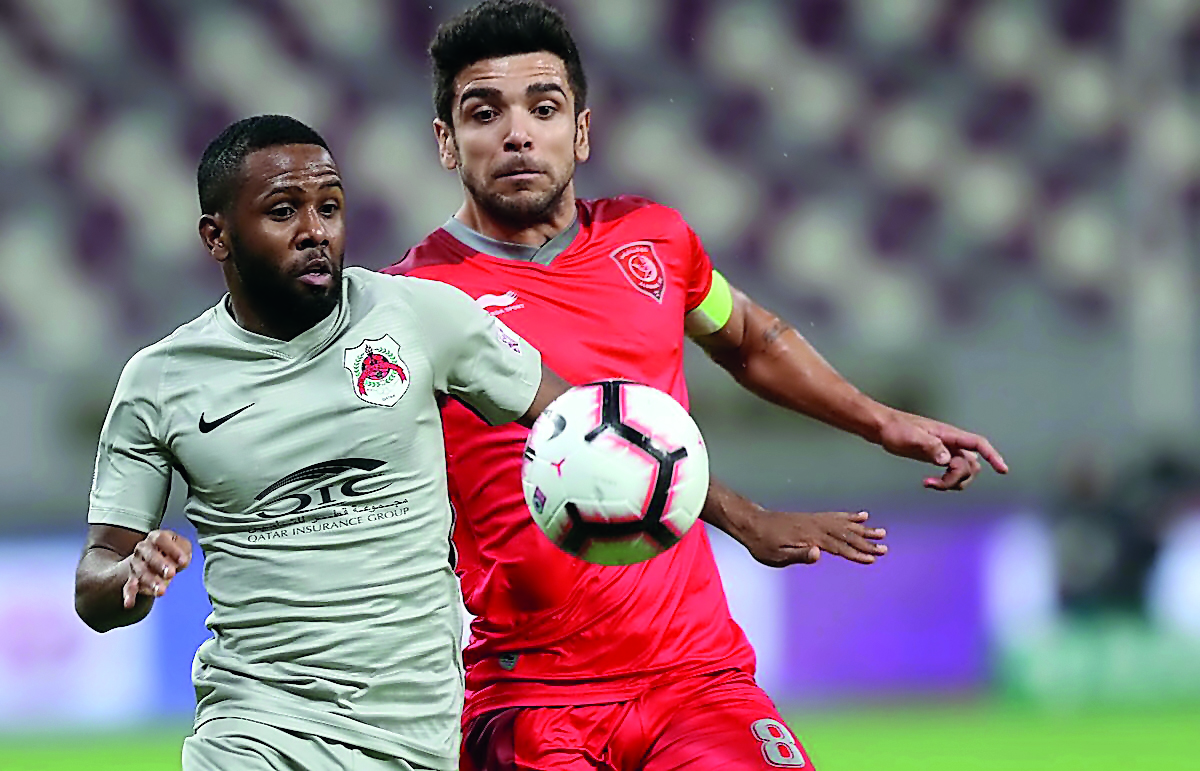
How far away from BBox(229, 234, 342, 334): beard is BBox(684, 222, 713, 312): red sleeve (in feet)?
3.84

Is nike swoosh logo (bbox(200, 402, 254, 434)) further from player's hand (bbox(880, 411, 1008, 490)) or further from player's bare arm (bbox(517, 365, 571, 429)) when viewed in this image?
player's hand (bbox(880, 411, 1008, 490))

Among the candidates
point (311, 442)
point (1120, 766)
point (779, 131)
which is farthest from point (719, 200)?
point (311, 442)

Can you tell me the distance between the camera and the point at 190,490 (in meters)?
3.68

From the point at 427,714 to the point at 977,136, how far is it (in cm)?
1270

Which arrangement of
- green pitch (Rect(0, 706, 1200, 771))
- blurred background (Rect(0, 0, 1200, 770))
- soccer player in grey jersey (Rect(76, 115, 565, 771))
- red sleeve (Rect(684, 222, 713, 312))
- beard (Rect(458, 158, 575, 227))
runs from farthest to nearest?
blurred background (Rect(0, 0, 1200, 770)) < green pitch (Rect(0, 706, 1200, 771)) < red sleeve (Rect(684, 222, 713, 312)) < beard (Rect(458, 158, 575, 227)) < soccer player in grey jersey (Rect(76, 115, 565, 771))

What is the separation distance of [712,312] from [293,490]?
4.90 feet

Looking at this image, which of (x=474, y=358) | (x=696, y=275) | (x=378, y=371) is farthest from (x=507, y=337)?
(x=696, y=275)

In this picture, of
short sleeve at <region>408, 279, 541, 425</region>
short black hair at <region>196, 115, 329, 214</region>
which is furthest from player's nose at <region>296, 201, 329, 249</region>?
short sleeve at <region>408, 279, 541, 425</region>

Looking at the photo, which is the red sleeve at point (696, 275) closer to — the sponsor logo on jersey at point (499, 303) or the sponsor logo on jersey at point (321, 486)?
the sponsor logo on jersey at point (499, 303)

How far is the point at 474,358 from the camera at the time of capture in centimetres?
385

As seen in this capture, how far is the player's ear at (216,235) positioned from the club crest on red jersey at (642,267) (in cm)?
106

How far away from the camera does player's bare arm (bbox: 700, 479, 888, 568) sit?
421 centimetres

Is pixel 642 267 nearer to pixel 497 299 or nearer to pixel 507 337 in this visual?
pixel 497 299

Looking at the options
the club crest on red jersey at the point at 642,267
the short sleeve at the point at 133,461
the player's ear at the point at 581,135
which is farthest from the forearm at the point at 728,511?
the short sleeve at the point at 133,461
